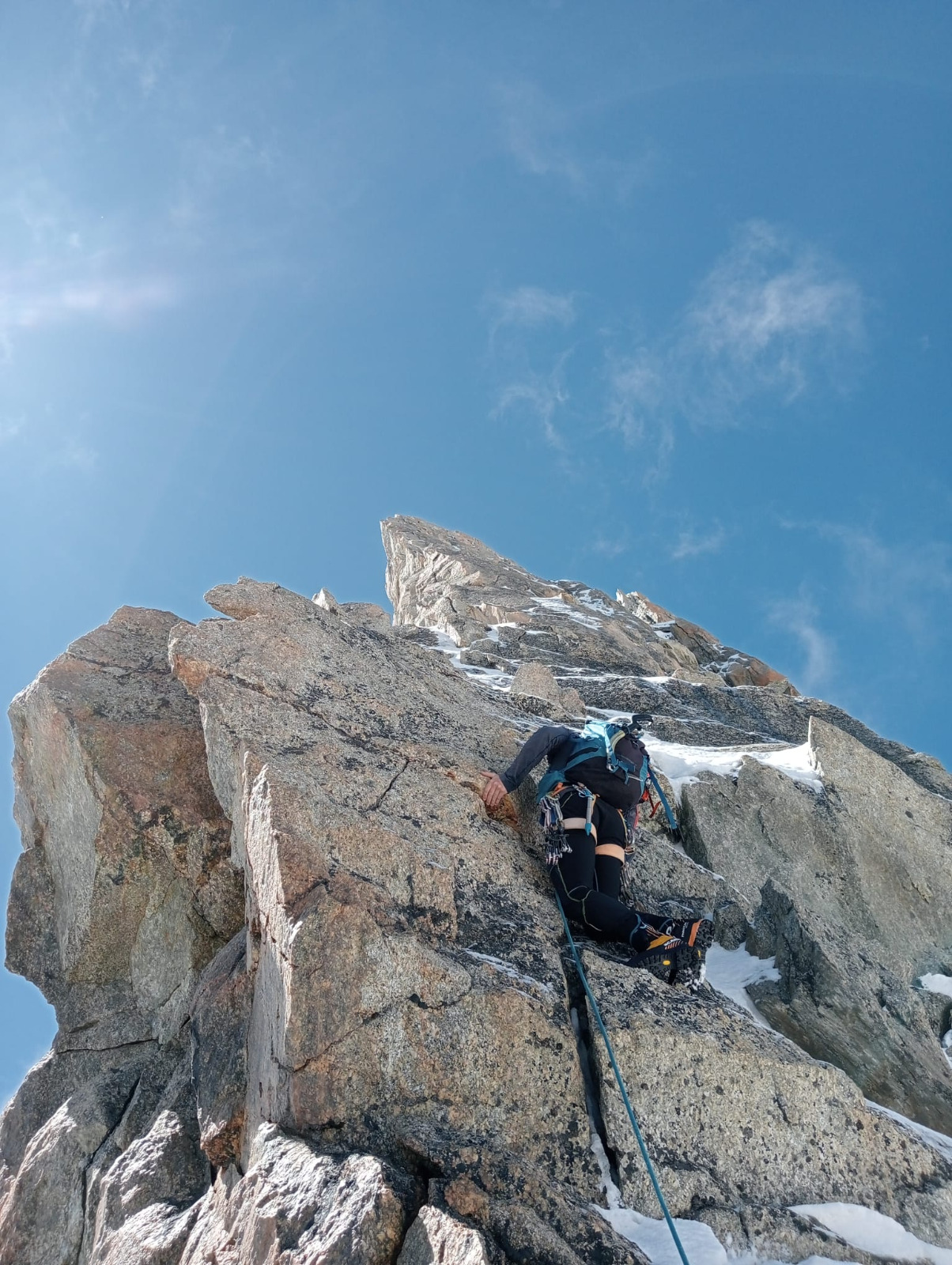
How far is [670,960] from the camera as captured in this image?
725cm

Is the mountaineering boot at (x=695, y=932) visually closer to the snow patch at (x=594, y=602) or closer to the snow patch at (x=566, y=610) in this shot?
the snow patch at (x=566, y=610)

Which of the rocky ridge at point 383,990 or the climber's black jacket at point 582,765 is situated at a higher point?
the climber's black jacket at point 582,765

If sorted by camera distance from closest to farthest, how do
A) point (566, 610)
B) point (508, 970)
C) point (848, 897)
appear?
point (508, 970)
point (848, 897)
point (566, 610)

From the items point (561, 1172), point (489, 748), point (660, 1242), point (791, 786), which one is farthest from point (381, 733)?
point (791, 786)

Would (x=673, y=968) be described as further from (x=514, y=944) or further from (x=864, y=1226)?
(x=864, y=1226)

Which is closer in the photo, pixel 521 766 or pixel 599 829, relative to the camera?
pixel 599 829

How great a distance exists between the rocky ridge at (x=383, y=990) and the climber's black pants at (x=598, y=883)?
0.32 meters

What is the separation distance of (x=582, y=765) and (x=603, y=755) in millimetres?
237

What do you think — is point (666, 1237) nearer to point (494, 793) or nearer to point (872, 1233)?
point (872, 1233)

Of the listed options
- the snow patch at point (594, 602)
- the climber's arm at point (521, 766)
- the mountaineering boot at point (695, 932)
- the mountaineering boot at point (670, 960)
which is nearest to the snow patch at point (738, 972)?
the mountaineering boot at point (670, 960)

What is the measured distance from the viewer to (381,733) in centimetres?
912

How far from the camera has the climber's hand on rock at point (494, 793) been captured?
8680 millimetres

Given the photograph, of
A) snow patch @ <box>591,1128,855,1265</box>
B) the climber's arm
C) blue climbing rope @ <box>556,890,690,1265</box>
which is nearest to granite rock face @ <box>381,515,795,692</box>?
the climber's arm

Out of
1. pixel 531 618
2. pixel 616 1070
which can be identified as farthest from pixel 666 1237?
pixel 531 618
